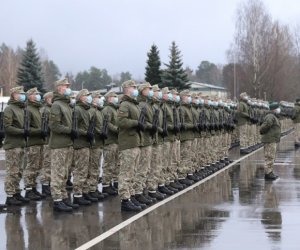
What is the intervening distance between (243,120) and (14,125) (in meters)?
13.8

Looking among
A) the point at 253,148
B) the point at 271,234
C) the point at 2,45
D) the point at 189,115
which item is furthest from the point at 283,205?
the point at 2,45

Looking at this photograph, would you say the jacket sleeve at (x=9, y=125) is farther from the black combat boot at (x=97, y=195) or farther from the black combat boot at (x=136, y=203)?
the black combat boot at (x=136, y=203)

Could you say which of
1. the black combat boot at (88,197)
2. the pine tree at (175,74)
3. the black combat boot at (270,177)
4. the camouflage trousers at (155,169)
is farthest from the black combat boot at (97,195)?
the pine tree at (175,74)

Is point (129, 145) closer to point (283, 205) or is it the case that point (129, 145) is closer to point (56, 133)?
point (56, 133)

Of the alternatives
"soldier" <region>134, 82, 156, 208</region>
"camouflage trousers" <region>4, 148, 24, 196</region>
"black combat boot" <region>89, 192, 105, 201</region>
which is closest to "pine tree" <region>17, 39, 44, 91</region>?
"black combat boot" <region>89, 192, 105, 201</region>

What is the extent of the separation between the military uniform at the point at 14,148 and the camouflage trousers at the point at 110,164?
1.93 m

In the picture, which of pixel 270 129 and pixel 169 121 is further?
pixel 270 129

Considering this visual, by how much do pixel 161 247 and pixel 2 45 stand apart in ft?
384

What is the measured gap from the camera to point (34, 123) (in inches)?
471

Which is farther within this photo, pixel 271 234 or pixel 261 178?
pixel 261 178

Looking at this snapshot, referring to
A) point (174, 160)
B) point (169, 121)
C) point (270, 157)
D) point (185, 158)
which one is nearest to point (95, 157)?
point (169, 121)

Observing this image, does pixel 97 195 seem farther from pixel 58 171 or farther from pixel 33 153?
pixel 58 171

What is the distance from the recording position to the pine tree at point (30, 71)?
5034 cm

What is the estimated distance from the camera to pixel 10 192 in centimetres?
1143
